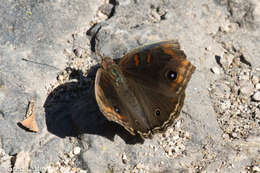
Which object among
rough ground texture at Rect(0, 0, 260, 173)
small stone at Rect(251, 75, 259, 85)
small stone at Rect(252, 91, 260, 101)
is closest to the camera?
rough ground texture at Rect(0, 0, 260, 173)

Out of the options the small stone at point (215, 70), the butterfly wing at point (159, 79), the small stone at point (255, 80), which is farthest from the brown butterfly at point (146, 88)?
the small stone at point (255, 80)

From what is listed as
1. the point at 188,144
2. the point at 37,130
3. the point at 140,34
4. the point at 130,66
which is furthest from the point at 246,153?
the point at 37,130

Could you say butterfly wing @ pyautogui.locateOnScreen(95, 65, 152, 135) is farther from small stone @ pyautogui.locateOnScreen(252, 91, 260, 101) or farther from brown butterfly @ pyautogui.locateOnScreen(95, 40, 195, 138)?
small stone @ pyautogui.locateOnScreen(252, 91, 260, 101)

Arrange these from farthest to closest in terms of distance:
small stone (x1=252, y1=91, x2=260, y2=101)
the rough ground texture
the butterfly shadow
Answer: small stone (x1=252, y1=91, x2=260, y2=101)
the butterfly shadow
the rough ground texture

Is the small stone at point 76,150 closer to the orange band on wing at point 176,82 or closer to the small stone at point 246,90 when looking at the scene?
the orange band on wing at point 176,82

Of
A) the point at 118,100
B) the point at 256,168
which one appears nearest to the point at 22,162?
the point at 118,100

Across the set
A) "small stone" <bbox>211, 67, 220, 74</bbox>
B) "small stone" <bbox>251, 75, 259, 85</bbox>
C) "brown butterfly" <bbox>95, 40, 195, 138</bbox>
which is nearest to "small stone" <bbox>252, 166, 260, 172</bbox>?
"brown butterfly" <bbox>95, 40, 195, 138</bbox>
